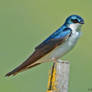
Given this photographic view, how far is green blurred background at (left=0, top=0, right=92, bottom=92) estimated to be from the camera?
24.1ft

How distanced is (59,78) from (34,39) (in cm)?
320

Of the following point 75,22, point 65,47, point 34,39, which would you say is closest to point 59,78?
point 65,47

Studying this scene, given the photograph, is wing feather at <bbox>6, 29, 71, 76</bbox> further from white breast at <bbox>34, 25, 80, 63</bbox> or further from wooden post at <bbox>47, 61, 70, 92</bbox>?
wooden post at <bbox>47, 61, 70, 92</bbox>

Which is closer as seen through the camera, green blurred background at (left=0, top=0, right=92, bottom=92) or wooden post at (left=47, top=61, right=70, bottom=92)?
wooden post at (left=47, top=61, right=70, bottom=92)

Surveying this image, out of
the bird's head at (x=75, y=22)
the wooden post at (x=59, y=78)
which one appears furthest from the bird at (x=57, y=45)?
the wooden post at (x=59, y=78)

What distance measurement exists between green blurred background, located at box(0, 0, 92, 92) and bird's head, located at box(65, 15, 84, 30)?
1.02 meters

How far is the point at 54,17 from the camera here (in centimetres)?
980

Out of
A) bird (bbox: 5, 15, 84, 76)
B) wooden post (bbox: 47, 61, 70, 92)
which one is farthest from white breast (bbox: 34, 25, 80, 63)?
wooden post (bbox: 47, 61, 70, 92)

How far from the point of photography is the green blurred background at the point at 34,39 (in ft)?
24.1

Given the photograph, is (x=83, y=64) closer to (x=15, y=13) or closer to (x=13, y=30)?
(x=13, y=30)

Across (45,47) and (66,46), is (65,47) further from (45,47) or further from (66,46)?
(45,47)

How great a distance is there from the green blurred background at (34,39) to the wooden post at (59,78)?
1713mm

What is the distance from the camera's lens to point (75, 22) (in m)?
6.13

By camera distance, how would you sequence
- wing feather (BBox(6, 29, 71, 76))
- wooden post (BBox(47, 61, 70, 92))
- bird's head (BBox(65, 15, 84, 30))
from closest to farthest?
wooden post (BBox(47, 61, 70, 92)), wing feather (BBox(6, 29, 71, 76)), bird's head (BBox(65, 15, 84, 30))
